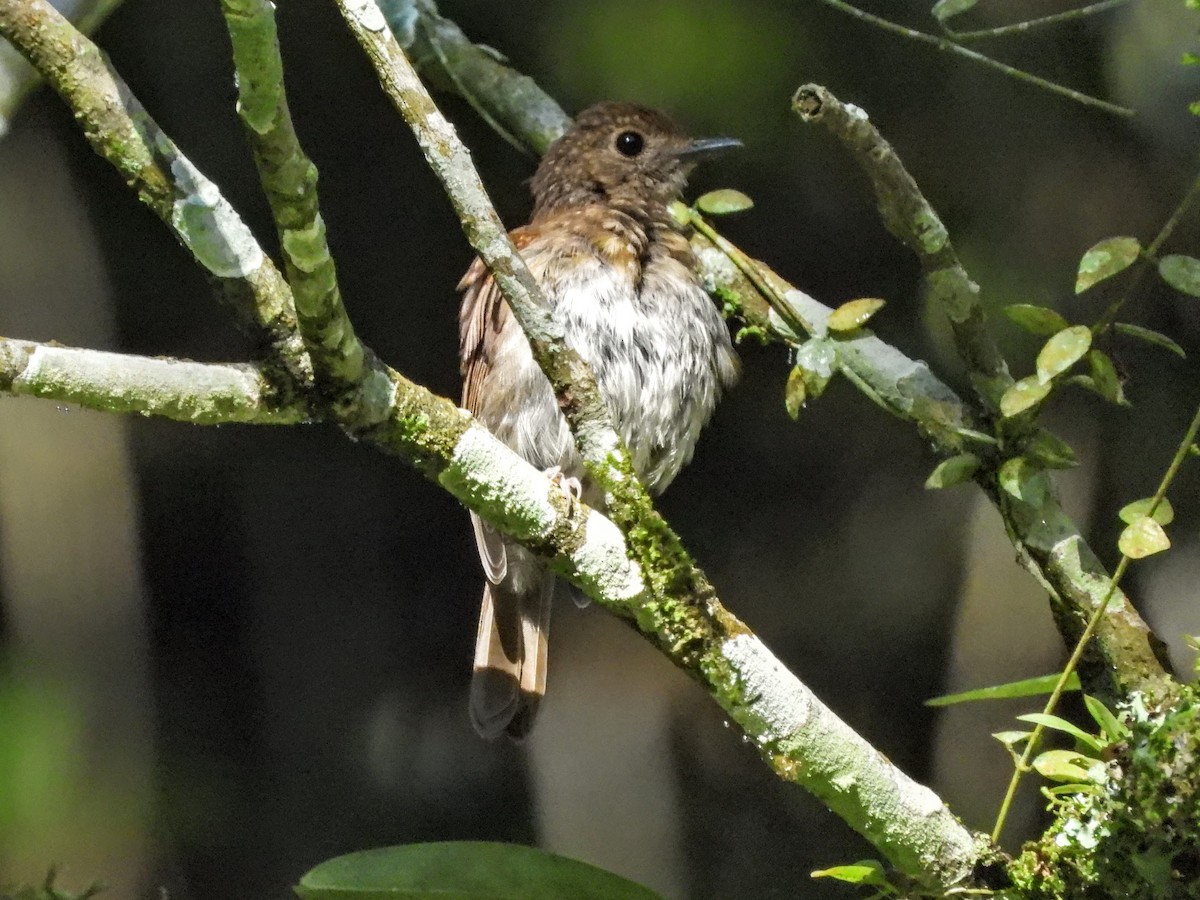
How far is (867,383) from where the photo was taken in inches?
67.9

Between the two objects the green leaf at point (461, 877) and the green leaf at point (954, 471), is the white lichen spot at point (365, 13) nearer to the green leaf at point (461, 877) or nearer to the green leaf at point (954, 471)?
the green leaf at point (954, 471)

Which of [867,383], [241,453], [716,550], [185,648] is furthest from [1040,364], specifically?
[185,648]

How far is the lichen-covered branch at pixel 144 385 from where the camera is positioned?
3.53 ft

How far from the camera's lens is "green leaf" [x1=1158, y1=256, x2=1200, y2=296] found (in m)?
1.37

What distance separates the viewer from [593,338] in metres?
1.76

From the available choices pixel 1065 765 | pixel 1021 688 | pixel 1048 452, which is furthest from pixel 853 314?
pixel 1065 765

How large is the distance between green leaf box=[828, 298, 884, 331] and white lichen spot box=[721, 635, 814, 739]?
1.70ft

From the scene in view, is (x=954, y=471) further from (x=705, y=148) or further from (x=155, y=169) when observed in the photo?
(x=155, y=169)

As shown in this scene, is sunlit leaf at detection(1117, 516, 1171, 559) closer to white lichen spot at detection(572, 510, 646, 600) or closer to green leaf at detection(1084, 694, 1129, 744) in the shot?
green leaf at detection(1084, 694, 1129, 744)

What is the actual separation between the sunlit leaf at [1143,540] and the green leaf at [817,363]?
450mm

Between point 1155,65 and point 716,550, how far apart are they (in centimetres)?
95

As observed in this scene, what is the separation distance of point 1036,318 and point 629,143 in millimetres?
725

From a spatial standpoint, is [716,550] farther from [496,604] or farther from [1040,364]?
[1040,364]

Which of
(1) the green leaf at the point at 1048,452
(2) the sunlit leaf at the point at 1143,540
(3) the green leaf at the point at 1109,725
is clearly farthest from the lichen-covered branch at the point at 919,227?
(3) the green leaf at the point at 1109,725
